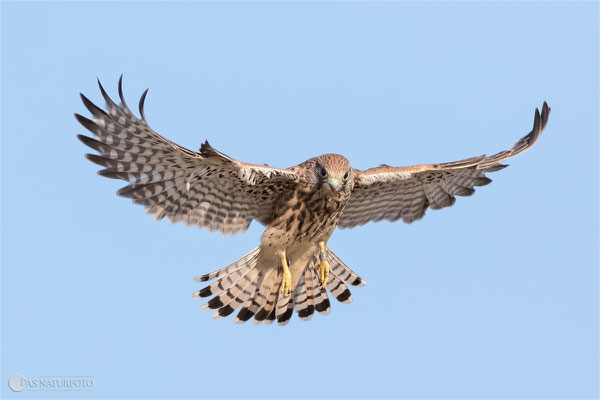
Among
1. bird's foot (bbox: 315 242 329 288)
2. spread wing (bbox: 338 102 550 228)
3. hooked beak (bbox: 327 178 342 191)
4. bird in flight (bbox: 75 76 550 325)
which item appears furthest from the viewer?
bird's foot (bbox: 315 242 329 288)

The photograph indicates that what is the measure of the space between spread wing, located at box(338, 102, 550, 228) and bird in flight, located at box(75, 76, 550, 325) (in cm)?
1

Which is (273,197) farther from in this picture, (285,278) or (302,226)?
(285,278)

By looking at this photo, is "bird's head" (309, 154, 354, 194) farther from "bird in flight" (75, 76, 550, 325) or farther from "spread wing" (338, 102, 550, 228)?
"spread wing" (338, 102, 550, 228)

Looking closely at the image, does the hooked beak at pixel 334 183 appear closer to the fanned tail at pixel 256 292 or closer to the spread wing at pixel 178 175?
the spread wing at pixel 178 175

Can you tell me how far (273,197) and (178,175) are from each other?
1103mm

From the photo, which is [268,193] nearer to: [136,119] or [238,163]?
[238,163]

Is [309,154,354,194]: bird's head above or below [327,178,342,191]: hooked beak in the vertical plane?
above

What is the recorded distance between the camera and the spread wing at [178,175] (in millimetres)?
10070

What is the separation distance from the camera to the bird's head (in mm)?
10703

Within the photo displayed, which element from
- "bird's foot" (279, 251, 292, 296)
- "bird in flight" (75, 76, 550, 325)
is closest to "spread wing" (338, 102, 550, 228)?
"bird in flight" (75, 76, 550, 325)

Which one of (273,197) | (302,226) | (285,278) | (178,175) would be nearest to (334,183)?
(302,226)

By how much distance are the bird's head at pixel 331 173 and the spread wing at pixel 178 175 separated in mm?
242

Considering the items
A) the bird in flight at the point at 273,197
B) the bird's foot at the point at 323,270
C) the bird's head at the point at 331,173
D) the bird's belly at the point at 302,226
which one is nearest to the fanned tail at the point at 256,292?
the bird in flight at the point at 273,197

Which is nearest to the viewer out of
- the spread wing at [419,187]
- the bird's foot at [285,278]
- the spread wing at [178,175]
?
the spread wing at [178,175]
